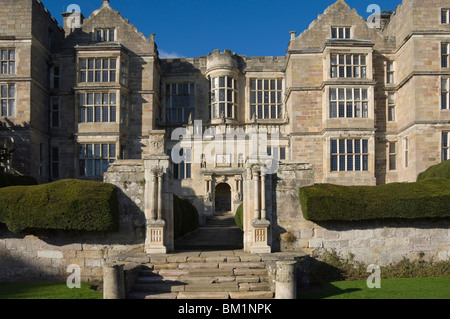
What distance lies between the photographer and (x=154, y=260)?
12125 mm

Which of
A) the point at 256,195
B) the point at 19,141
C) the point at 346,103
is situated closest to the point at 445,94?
the point at 346,103

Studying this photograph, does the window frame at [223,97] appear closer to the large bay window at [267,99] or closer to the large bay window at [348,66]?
the large bay window at [267,99]

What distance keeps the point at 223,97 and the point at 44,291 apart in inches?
793

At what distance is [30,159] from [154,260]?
1615 centimetres

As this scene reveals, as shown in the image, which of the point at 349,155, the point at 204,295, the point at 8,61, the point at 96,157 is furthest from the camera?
the point at 96,157

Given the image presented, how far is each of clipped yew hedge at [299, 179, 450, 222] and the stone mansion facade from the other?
11.1 meters

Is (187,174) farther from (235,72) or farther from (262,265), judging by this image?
(262,265)

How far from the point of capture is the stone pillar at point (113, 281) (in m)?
10.1

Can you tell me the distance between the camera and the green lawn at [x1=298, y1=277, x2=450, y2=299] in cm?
1080

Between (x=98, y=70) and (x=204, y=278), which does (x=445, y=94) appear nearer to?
(x=204, y=278)

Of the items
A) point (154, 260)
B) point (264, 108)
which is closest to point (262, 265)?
point (154, 260)

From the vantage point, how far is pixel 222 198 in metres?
32.2

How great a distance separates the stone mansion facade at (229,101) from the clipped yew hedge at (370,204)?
36.4 ft

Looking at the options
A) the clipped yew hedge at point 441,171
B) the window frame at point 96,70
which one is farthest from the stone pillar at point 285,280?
the window frame at point 96,70
